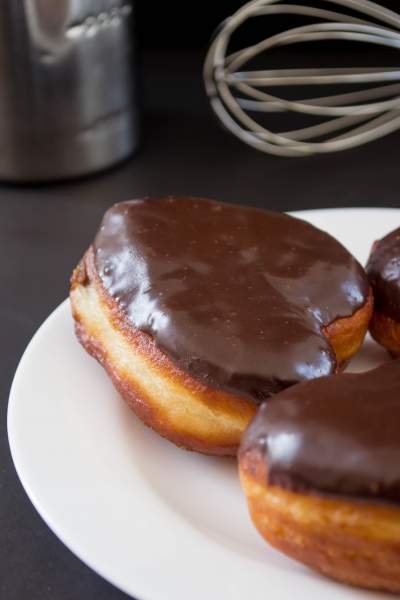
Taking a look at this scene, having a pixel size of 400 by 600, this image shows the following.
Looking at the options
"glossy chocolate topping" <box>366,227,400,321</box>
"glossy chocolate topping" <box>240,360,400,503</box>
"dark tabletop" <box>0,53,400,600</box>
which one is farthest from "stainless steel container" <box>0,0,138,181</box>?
"glossy chocolate topping" <box>240,360,400,503</box>

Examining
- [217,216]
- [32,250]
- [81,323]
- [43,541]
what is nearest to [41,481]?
[43,541]

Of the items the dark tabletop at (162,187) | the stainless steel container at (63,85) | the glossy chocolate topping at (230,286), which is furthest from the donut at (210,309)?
the stainless steel container at (63,85)

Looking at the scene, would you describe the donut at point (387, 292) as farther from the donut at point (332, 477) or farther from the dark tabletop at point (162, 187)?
the dark tabletop at point (162, 187)

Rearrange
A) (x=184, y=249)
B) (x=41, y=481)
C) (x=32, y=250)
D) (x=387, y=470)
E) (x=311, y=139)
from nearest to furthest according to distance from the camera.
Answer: (x=387, y=470), (x=41, y=481), (x=184, y=249), (x=32, y=250), (x=311, y=139)

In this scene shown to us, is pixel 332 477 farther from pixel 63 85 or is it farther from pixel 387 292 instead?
pixel 63 85

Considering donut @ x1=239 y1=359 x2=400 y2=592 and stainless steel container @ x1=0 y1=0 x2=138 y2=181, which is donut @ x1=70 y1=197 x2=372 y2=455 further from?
stainless steel container @ x1=0 y1=0 x2=138 y2=181

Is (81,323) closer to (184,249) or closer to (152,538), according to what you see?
(184,249)
